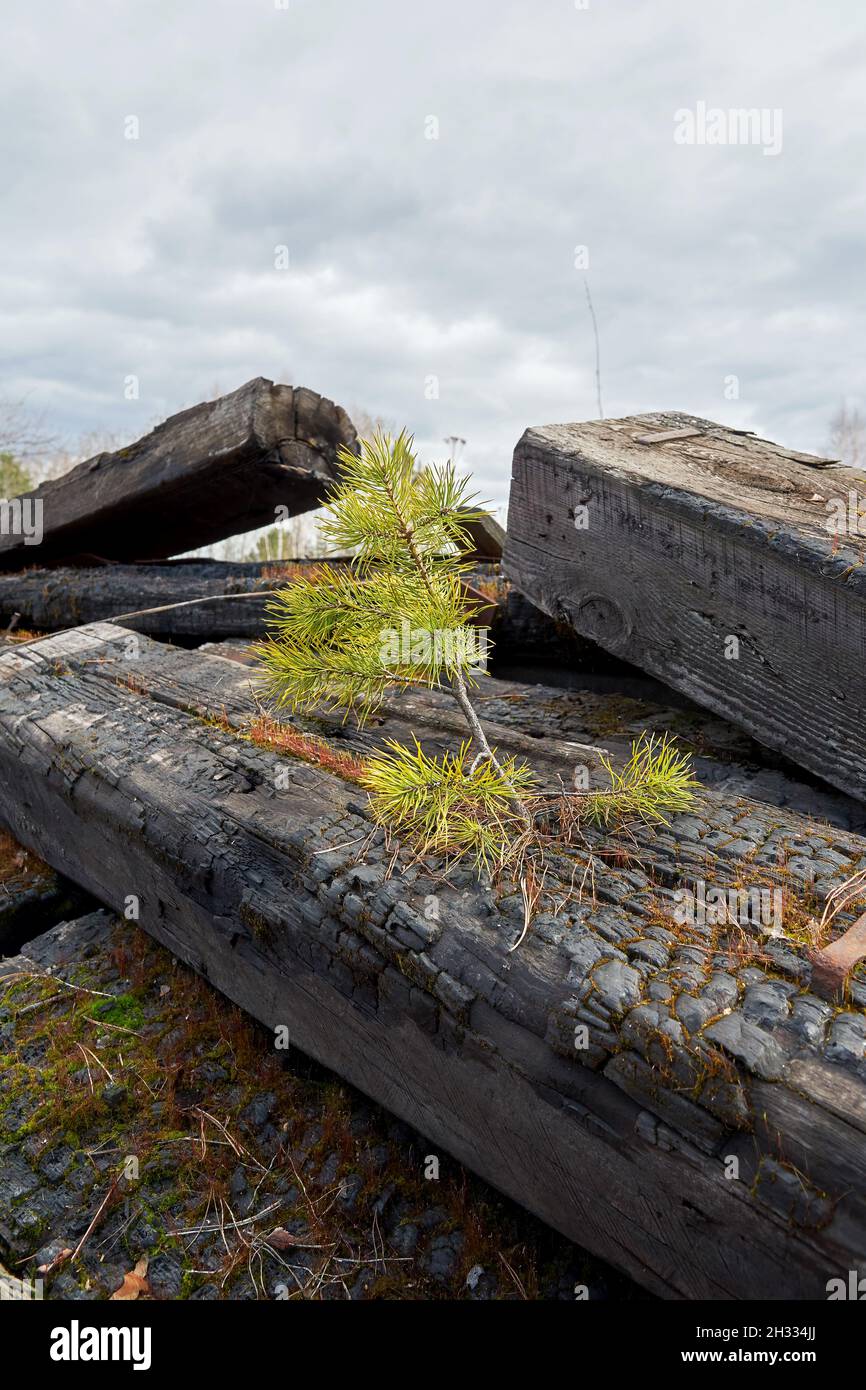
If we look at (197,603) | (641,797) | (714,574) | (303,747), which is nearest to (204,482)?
(197,603)

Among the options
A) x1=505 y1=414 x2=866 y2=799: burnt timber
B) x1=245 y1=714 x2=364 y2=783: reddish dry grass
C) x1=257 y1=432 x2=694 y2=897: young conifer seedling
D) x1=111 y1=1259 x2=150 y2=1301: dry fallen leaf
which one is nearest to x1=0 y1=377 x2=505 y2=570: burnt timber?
x1=505 y1=414 x2=866 y2=799: burnt timber

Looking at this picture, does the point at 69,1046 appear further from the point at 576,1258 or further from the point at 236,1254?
the point at 576,1258

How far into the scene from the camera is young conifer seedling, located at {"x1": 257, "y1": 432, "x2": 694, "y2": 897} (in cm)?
234

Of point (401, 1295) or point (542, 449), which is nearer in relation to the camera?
point (401, 1295)

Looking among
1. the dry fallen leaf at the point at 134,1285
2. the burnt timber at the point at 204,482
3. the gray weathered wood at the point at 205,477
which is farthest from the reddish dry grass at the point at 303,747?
the gray weathered wood at the point at 205,477

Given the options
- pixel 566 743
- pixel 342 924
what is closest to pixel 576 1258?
pixel 342 924

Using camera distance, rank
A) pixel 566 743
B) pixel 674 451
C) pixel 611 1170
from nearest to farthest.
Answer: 1. pixel 611 1170
2. pixel 566 743
3. pixel 674 451

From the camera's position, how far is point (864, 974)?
1.82 meters

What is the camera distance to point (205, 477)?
17.4ft

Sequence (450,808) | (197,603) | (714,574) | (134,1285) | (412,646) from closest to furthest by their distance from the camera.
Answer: (134,1285), (450,808), (412,646), (714,574), (197,603)

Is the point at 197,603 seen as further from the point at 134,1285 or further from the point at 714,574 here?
the point at 134,1285

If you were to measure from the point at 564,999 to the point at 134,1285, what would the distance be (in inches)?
50.8

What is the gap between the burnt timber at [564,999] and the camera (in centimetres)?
158

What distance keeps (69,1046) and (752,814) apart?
2.25 meters
